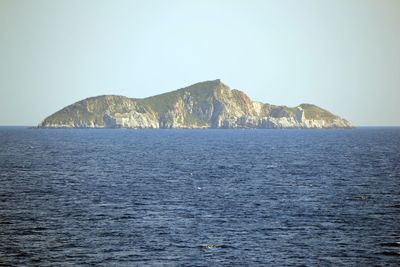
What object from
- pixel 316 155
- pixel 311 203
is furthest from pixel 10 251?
pixel 316 155

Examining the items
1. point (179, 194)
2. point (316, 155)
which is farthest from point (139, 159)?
point (179, 194)

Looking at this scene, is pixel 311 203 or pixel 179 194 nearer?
pixel 311 203

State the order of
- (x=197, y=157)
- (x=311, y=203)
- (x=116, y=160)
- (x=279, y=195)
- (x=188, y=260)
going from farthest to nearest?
(x=197, y=157) < (x=116, y=160) < (x=279, y=195) < (x=311, y=203) < (x=188, y=260)

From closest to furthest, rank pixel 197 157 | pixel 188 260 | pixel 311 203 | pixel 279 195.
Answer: pixel 188 260, pixel 311 203, pixel 279 195, pixel 197 157

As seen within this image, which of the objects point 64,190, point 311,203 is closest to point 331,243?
point 311,203

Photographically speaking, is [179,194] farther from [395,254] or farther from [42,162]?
[42,162]

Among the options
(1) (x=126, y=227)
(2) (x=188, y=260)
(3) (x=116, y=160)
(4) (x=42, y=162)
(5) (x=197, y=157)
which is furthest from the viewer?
(5) (x=197, y=157)

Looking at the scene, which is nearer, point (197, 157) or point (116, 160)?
point (116, 160)

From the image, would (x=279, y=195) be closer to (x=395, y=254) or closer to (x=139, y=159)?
(x=395, y=254)

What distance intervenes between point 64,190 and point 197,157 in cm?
7968

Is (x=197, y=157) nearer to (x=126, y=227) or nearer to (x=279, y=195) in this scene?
(x=279, y=195)

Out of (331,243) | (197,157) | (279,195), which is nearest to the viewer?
(331,243)

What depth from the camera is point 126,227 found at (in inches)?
2606

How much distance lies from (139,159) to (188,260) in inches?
4358
